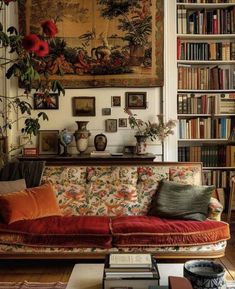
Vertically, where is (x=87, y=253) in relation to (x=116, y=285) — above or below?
below

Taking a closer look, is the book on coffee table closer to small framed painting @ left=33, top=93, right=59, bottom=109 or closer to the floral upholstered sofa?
the floral upholstered sofa

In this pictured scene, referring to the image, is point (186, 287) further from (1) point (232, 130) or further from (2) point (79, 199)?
(1) point (232, 130)

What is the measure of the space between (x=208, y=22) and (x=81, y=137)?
2128 millimetres

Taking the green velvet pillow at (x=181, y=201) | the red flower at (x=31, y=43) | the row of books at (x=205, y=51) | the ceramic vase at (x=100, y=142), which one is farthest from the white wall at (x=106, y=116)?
the red flower at (x=31, y=43)

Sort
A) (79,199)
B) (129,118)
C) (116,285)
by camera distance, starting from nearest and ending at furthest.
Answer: (116,285), (79,199), (129,118)

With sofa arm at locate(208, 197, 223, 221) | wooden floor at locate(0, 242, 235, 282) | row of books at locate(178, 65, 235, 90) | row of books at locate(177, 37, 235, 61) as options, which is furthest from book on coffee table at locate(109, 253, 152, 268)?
row of books at locate(177, 37, 235, 61)

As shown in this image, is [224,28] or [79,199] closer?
[79,199]

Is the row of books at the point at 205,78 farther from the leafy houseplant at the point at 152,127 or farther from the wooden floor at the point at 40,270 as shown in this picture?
the wooden floor at the point at 40,270

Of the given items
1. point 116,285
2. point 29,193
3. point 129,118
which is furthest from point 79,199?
point 116,285

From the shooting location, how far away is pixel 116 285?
1.79 meters

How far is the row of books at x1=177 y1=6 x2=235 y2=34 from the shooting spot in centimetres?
455

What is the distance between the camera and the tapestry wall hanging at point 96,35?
4.39 m

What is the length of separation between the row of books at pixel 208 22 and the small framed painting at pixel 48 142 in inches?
79.1

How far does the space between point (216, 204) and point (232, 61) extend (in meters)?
2.11
